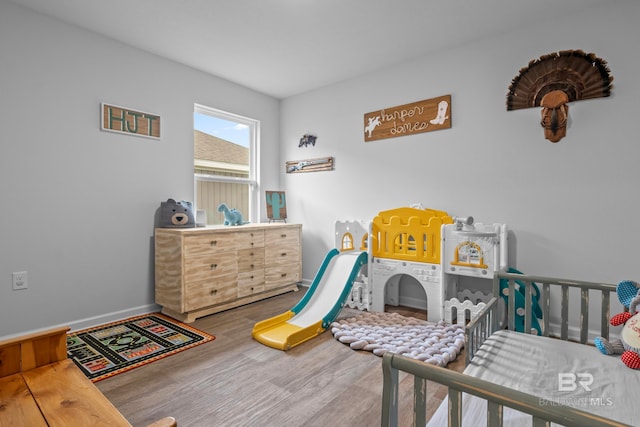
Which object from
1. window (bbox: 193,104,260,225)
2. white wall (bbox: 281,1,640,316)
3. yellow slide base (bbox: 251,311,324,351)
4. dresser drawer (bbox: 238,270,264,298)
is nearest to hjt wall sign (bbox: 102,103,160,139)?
window (bbox: 193,104,260,225)

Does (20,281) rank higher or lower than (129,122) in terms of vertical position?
lower

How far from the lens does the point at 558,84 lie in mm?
2502

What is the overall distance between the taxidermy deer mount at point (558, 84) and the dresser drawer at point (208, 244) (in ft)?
9.13

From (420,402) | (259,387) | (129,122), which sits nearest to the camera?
(420,402)

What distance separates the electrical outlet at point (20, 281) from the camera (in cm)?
237

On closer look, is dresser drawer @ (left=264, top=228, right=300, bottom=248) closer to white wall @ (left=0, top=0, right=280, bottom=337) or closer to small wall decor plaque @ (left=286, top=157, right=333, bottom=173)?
small wall decor plaque @ (left=286, top=157, right=333, bottom=173)

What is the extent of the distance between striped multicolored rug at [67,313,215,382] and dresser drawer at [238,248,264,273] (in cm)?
76

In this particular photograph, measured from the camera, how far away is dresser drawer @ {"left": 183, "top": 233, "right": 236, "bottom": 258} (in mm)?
2803

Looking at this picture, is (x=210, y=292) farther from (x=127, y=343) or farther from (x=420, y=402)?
(x=420, y=402)

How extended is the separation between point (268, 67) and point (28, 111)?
6.70ft

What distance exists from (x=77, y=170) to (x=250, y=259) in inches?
65.2

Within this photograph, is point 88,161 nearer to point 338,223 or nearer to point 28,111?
point 28,111

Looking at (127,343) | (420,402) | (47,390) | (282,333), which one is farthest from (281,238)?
(420,402)

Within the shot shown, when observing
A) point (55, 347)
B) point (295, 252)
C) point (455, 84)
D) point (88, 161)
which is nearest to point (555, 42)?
point (455, 84)
